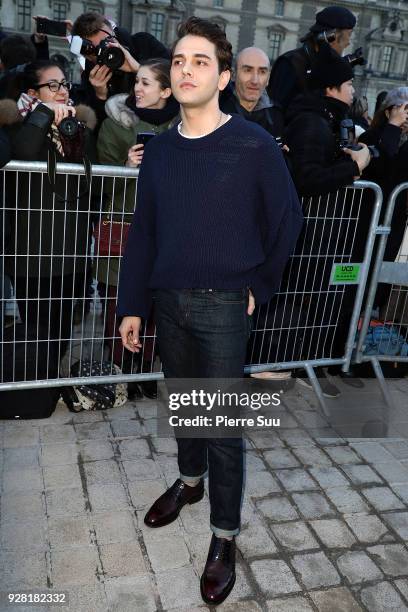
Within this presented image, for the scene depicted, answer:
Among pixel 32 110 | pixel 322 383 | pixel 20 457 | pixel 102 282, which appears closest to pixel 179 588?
pixel 20 457

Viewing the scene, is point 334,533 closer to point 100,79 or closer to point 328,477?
point 328,477

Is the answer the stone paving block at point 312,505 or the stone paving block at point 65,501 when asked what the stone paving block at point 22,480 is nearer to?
the stone paving block at point 65,501

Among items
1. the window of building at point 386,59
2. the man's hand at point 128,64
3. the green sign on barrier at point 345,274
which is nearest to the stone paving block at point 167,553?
the green sign on barrier at point 345,274

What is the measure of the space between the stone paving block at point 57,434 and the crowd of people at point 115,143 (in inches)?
Result: 24.9

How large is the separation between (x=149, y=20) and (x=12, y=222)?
62.5 m

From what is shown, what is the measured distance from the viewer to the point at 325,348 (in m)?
5.03

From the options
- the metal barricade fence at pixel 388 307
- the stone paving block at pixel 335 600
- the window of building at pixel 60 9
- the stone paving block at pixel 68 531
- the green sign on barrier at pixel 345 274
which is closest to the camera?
the stone paving block at pixel 335 600

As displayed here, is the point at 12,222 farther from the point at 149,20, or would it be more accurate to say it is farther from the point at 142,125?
the point at 149,20

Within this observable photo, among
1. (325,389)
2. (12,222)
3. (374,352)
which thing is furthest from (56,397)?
(374,352)

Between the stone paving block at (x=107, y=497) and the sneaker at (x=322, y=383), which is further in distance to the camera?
the sneaker at (x=322, y=383)

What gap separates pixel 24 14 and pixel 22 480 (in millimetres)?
62746

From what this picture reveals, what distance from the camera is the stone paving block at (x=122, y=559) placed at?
8.98 feet

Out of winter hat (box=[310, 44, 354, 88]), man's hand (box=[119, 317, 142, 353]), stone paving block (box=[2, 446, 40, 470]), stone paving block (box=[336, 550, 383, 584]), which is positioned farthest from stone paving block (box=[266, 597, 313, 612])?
winter hat (box=[310, 44, 354, 88])

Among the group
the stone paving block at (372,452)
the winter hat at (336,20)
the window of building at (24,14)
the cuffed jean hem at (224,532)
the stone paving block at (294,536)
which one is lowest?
the stone paving block at (372,452)
